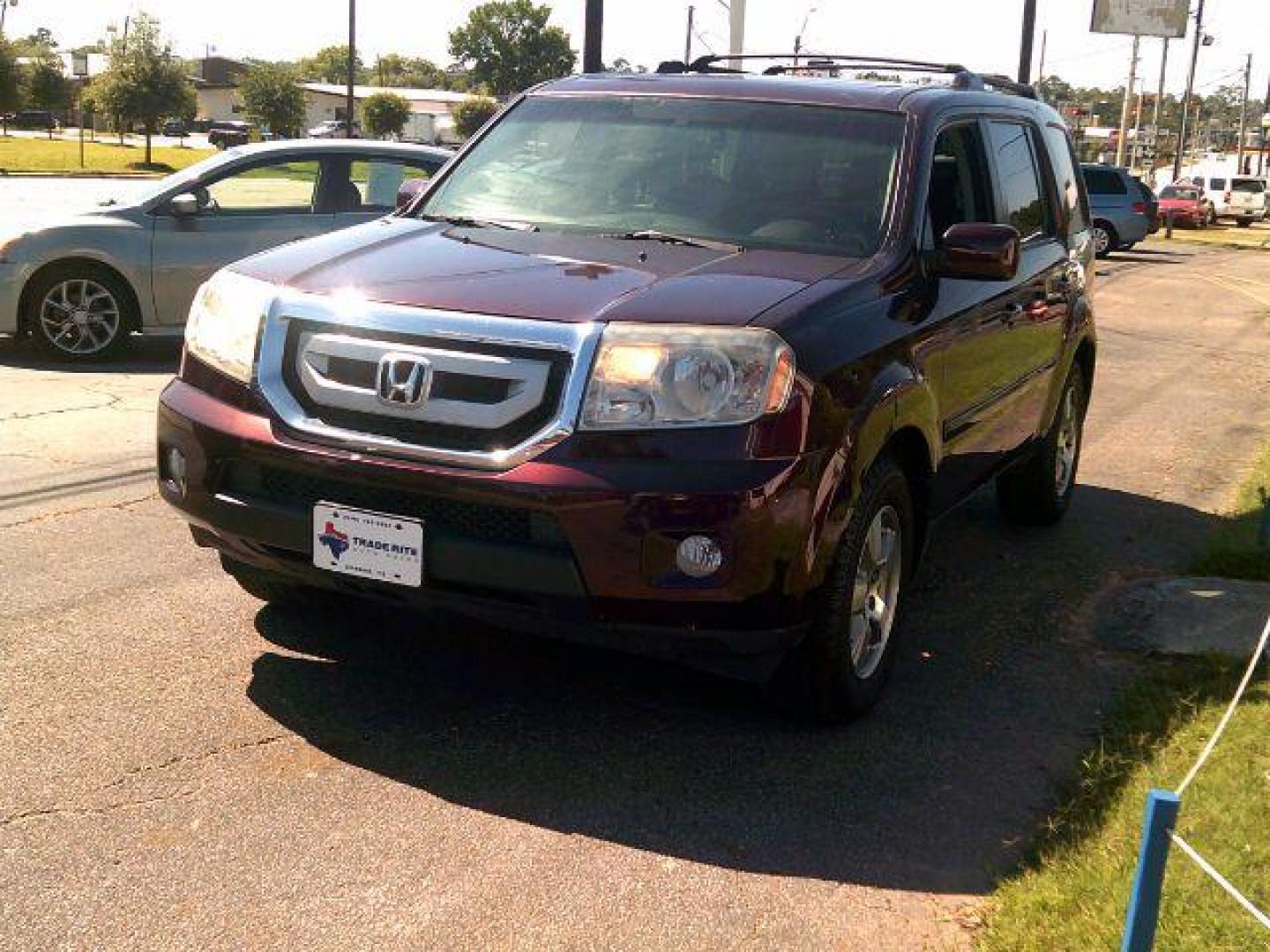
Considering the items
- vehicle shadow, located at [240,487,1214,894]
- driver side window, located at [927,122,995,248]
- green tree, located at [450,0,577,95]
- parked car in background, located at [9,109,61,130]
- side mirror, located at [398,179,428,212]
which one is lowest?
vehicle shadow, located at [240,487,1214,894]

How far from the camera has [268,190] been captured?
10352mm

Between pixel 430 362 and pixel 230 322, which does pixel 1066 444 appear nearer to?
pixel 430 362

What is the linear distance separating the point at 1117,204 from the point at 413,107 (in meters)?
87.1

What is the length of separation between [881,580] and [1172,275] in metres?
24.1

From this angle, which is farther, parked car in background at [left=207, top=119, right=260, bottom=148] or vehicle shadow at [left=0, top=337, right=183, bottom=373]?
parked car in background at [left=207, top=119, right=260, bottom=148]

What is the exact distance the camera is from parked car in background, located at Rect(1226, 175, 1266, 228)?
2207 inches

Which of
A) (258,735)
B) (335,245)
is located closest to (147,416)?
(335,245)

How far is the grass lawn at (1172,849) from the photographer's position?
3.09 m

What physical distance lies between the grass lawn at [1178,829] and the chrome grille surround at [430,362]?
5.13ft

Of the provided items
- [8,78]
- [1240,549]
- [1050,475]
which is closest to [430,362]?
[1050,475]

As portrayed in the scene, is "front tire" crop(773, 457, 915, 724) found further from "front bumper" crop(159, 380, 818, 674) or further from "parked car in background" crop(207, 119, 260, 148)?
"parked car in background" crop(207, 119, 260, 148)

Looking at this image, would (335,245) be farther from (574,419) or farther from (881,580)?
(881,580)

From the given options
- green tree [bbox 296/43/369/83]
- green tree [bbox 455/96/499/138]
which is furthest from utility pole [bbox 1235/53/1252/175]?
green tree [bbox 296/43/369/83]


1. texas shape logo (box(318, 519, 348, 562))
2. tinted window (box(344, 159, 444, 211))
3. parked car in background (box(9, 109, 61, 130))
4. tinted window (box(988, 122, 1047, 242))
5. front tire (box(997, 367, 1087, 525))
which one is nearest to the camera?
texas shape logo (box(318, 519, 348, 562))
